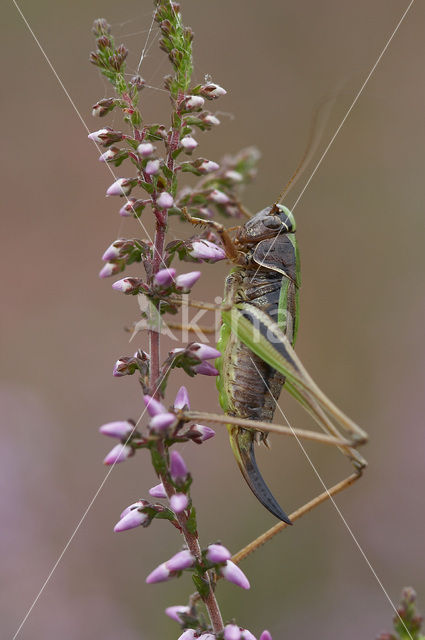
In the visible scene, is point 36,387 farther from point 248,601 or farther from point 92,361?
point 248,601

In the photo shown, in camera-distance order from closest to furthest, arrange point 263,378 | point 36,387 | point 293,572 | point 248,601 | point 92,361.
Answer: point 263,378 < point 248,601 < point 293,572 < point 36,387 < point 92,361

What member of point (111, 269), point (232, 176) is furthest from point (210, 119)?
point (111, 269)

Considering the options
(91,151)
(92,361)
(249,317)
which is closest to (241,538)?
(92,361)

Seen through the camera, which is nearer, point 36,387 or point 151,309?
point 151,309

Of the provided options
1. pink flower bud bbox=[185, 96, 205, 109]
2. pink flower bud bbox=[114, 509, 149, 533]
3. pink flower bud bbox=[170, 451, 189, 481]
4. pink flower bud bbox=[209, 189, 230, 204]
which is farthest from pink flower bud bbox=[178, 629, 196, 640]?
pink flower bud bbox=[185, 96, 205, 109]

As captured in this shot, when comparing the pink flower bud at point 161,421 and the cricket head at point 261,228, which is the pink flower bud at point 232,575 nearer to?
the pink flower bud at point 161,421

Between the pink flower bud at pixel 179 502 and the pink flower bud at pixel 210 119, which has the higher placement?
the pink flower bud at pixel 210 119

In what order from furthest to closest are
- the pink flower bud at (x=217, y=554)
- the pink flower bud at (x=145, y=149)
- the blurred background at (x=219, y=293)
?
the blurred background at (x=219, y=293), the pink flower bud at (x=145, y=149), the pink flower bud at (x=217, y=554)

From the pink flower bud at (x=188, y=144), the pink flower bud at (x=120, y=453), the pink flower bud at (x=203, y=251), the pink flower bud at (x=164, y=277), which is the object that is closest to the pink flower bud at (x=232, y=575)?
the pink flower bud at (x=120, y=453)
